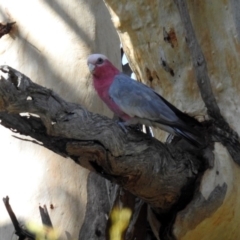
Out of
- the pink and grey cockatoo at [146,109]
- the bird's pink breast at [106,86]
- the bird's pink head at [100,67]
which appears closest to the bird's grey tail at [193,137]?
the pink and grey cockatoo at [146,109]

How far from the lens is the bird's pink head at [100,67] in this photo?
164cm

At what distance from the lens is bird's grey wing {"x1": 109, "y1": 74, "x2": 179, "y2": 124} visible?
1.46 m

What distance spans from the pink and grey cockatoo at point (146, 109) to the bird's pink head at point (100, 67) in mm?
69

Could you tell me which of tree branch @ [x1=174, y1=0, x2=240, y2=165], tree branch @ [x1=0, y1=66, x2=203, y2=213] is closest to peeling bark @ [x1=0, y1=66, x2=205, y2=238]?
tree branch @ [x1=0, y1=66, x2=203, y2=213]

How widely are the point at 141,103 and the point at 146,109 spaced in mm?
20

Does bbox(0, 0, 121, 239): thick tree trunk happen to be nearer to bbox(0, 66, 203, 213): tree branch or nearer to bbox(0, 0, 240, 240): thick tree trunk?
bbox(0, 0, 240, 240): thick tree trunk

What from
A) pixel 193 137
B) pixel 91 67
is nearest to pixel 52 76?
pixel 91 67

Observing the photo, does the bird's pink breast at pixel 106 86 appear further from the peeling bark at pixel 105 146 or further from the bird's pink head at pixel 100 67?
the peeling bark at pixel 105 146

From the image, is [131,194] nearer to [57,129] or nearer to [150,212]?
[150,212]

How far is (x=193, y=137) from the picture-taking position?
1.48m

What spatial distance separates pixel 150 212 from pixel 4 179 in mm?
411

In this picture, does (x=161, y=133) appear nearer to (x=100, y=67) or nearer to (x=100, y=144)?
(x=100, y=67)

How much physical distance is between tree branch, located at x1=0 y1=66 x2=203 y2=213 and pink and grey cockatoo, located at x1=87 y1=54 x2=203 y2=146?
0.05 metres

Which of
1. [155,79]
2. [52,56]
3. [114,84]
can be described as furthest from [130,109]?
[52,56]
